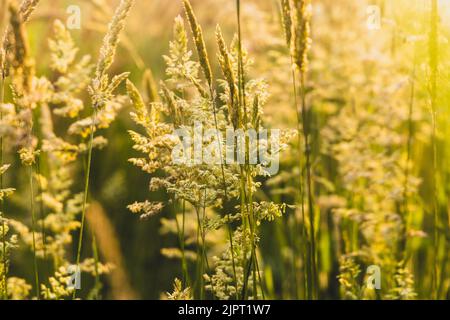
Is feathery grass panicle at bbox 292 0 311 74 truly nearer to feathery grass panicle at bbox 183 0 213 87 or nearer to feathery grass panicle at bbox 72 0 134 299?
feathery grass panicle at bbox 183 0 213 87

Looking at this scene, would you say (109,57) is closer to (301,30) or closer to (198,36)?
(198,36)

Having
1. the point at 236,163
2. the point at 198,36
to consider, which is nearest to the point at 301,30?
the point at 198,36

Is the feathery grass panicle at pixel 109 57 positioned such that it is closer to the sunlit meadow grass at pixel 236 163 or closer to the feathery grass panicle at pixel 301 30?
the sunlit meadow grass at pixel 236 163

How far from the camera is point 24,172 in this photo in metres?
3.18

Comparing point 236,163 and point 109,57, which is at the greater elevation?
point 109,57

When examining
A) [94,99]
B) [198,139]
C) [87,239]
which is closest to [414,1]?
[198,139]

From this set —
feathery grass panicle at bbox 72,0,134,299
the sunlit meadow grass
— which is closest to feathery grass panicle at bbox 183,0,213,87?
the sunlit meadow grass

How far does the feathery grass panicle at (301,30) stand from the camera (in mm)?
1325

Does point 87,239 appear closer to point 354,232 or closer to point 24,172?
point 24,172

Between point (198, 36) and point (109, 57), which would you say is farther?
point (109, 57)

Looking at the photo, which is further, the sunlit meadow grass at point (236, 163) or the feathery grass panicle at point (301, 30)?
the sunlit meadow grass at point (236, 163)

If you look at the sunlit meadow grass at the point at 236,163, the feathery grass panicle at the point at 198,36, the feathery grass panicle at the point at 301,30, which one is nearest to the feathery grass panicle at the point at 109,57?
the sunlit meadow grass at the point at 236,163

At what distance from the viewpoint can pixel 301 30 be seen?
1343 millimetres
